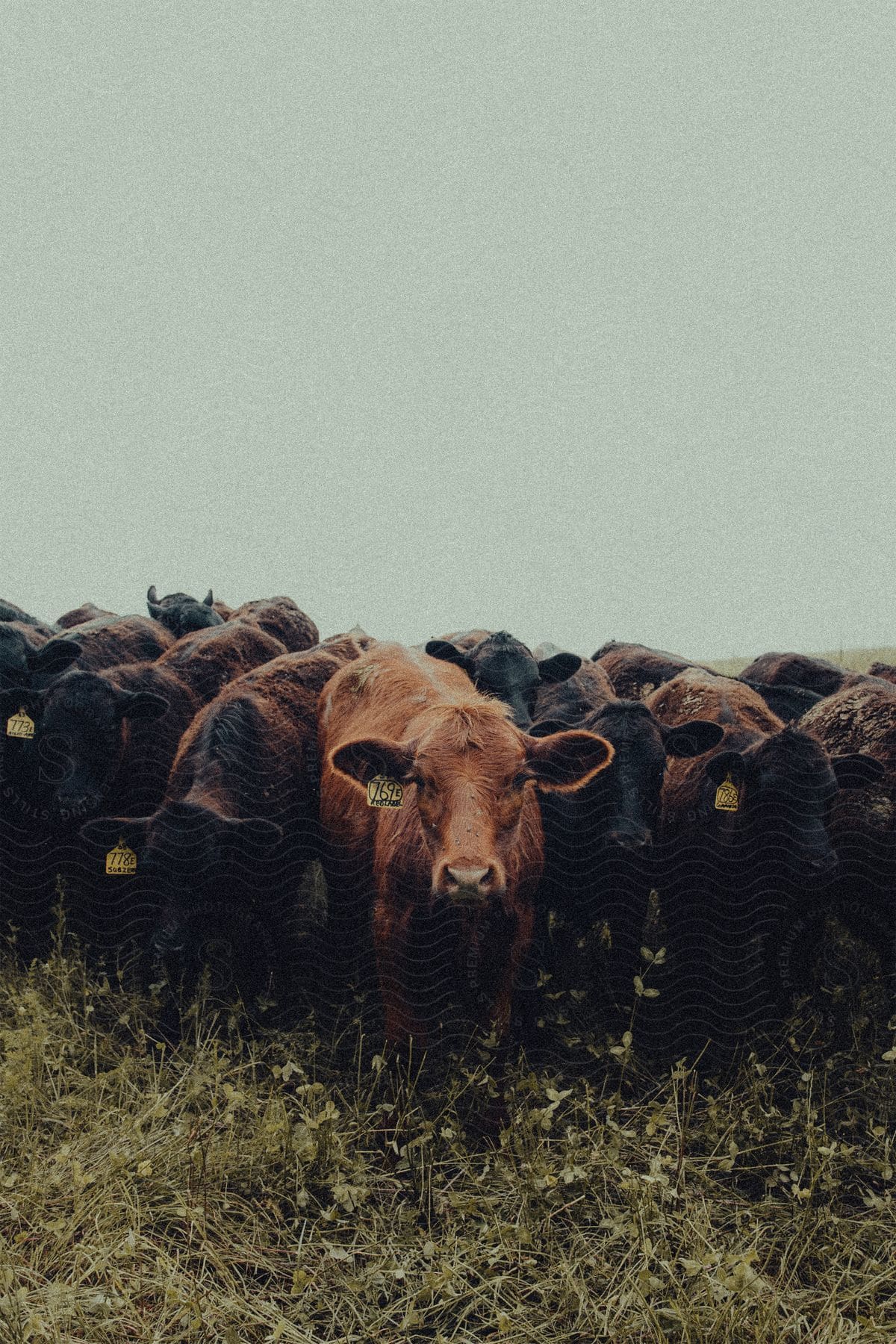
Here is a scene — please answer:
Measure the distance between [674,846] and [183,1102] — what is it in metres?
2.82

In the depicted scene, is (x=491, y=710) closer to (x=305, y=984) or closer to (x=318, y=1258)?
(x=305, y=984)

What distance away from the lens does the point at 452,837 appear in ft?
12.1

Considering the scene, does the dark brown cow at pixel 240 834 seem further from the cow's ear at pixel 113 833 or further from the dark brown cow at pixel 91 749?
the dark brown cow at pixel 91 749

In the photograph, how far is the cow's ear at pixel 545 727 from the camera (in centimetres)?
538

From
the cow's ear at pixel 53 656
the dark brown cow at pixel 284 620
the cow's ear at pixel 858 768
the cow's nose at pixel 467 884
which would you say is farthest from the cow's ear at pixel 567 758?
the dark brown cow at pixel 284 620

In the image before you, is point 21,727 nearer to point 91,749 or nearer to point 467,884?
point 91,749

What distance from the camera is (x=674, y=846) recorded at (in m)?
5.27

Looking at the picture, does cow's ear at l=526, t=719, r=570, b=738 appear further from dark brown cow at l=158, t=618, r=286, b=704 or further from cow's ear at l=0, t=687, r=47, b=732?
cow's ear at l=0, t=687, r=47, b=732

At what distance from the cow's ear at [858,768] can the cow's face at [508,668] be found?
84.7 inches

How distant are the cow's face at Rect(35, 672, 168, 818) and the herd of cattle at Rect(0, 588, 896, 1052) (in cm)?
1

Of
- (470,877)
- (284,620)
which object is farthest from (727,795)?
(284,620)

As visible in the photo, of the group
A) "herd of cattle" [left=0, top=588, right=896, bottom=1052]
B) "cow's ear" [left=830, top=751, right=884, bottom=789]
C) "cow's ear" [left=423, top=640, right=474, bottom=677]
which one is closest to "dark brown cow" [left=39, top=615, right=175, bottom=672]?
"herd of cattle" [left=0, top=588, right=896, bottom=1052]

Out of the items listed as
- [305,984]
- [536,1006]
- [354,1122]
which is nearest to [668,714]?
[536,1006]

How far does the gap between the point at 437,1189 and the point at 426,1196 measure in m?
0.09
